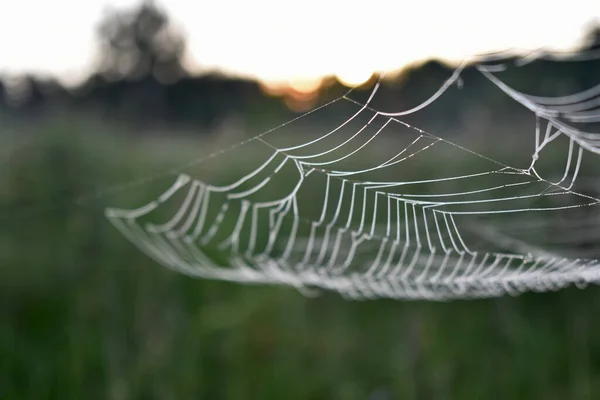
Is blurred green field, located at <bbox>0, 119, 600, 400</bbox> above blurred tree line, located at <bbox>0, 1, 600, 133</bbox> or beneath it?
beneath

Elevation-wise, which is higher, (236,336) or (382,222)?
(382,222)

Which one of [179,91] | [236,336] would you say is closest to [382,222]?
[236,336]

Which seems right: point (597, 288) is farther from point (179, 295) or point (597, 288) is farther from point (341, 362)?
point (179, 295)

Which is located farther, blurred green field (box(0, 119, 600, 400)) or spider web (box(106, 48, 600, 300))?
blurred green field (box(0, 119, 600, 400))

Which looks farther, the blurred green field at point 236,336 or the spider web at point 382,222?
the blurred green field at point 236,336

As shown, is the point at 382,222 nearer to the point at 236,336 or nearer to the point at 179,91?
the point at 236,336

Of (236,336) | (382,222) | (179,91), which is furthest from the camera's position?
(179,91)
